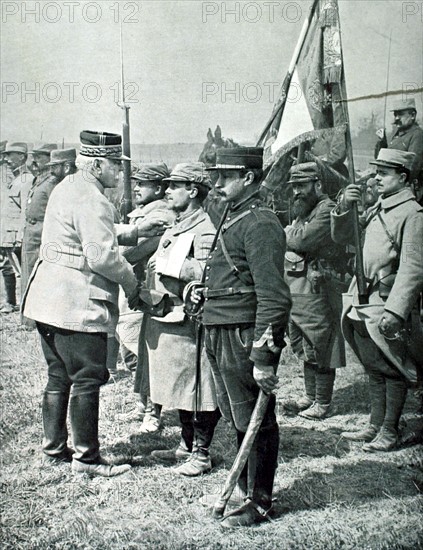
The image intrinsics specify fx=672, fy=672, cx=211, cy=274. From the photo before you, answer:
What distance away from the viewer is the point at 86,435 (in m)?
4.31

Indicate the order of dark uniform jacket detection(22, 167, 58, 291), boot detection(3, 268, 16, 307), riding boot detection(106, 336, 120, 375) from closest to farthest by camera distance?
dark uniform jacket detection(22, 167, 58, 291) → riding boot detection(106, 336, 120, 375) → boot detection(3, 268, 16, 307)

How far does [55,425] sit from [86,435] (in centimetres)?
25

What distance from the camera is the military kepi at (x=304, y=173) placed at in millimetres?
4684

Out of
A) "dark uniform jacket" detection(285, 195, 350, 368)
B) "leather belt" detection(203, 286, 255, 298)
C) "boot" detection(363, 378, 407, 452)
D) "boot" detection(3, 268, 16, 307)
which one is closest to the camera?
"leather belt" detection(203, 286, 255, 298)

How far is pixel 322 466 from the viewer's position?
4.33 meters

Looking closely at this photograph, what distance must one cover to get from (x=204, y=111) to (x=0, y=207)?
191cm

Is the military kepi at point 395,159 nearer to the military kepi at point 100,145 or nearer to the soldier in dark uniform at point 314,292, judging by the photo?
the soldier in dark uniform at point 314,292

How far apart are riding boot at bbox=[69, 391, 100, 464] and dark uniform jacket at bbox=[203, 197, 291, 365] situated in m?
1.09

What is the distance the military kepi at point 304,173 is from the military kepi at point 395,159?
54cm

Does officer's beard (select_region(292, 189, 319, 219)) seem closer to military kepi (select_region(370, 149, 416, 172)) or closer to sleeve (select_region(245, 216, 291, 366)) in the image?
military kepi (select_region(370, 149, 416, 172))


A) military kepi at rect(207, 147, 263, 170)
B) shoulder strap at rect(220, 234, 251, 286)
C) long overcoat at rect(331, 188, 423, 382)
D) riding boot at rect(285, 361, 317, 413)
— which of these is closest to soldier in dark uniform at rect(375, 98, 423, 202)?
long overcoat at rect(331, 188, 423, 382)

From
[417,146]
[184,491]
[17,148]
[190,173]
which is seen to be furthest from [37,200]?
[417,146]

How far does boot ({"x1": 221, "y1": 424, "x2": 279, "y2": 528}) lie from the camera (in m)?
3.69

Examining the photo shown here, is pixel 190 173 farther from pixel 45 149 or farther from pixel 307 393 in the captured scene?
pixel 307 393
